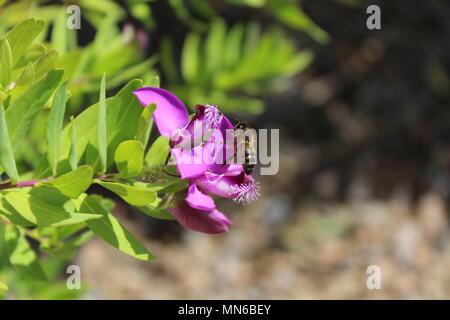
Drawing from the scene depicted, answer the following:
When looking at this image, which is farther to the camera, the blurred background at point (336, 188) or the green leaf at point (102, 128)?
the blurred background at point (336, 188)

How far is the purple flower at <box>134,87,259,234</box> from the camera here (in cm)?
76

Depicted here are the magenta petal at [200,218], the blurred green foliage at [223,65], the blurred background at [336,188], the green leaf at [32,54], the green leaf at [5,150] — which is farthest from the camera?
the blurred background at [336,188]

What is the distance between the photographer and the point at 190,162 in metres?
0.74

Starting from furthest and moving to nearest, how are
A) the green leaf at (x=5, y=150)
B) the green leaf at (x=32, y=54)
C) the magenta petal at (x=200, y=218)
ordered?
the green leaf at (x=32, y=54), the magenta petal at (x=200, y=218), the green leaf at (x=5, y=150)

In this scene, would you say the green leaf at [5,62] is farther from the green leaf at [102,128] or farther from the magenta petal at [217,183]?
the magenta petal at [217,183]

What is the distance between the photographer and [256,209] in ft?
11.4

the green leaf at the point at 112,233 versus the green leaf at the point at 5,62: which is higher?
the green leaf at the point at 5,62

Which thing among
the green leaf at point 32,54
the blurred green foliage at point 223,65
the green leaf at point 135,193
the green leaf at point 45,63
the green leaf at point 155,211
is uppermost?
the blurred green foliage at point 223,65

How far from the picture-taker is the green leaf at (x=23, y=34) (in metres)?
0.82

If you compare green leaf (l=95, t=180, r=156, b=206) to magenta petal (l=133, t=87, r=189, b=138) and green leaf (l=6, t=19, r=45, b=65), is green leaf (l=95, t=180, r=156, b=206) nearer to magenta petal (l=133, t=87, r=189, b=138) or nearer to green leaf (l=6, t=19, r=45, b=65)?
magenta petal (l=133, t=87, r=189, b=138)

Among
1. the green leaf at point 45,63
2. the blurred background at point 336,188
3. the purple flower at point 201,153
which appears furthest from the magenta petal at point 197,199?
the blurred background at point 336,188

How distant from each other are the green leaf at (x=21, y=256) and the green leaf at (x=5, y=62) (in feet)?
0.88

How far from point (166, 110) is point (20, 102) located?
178 mm

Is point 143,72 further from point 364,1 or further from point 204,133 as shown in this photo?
point 364,1
